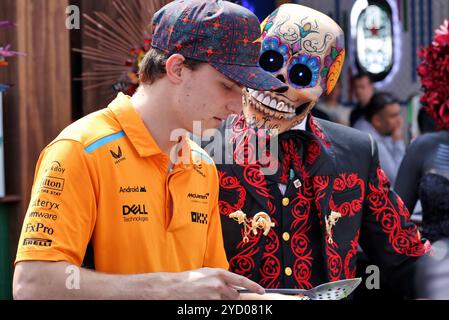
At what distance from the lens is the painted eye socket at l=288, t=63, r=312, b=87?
Result: 2.72 meters

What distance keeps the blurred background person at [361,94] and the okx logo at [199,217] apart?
485cm

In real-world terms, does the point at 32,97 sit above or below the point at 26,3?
below

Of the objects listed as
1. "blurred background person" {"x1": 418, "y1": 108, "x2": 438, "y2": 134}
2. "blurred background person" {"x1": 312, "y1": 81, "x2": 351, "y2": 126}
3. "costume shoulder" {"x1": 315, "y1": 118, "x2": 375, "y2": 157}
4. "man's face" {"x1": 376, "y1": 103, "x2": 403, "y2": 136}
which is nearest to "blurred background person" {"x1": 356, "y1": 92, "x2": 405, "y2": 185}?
"man's face" {"x1": 376, "y1": 103, "x2": 403, "y2": 136}

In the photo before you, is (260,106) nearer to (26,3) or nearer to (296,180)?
(296,180)

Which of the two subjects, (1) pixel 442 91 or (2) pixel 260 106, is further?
(1) pixel 442 91

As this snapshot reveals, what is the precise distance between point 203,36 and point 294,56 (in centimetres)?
76

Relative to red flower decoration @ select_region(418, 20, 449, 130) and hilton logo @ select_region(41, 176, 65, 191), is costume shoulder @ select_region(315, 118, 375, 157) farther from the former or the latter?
hilton logo @ select_region(41, 176, 65, 191)

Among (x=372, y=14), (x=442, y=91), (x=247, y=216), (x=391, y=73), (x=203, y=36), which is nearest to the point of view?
(x=203, y=36)

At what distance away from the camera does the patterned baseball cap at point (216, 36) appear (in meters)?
2.05

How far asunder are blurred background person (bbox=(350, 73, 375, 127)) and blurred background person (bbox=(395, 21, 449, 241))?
9.61 ft

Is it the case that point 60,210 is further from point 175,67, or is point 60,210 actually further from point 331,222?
point 331,222

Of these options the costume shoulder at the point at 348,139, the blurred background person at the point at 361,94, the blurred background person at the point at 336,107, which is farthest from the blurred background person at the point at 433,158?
the blurred background person at the point at 336,107

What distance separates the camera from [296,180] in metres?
2.67
